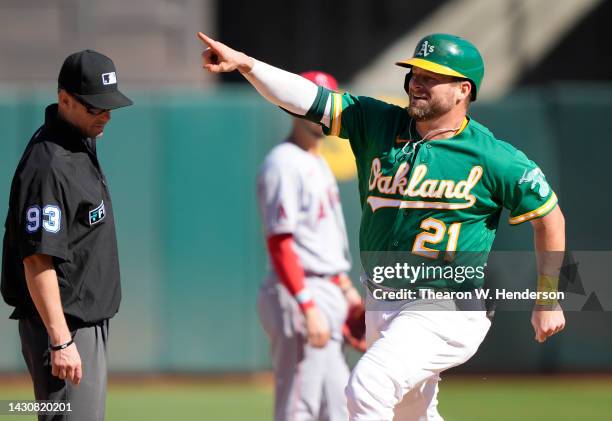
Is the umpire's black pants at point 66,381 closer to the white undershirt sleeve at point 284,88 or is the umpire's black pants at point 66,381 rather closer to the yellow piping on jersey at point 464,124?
the white undershirt sleeve at point 284,88

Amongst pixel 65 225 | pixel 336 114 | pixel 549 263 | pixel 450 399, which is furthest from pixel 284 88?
pixel 450 399

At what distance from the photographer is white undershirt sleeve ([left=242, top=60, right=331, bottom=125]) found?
439 centimetres

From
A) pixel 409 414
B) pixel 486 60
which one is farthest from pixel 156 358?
pixel 486 60

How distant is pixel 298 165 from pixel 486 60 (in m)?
6.62

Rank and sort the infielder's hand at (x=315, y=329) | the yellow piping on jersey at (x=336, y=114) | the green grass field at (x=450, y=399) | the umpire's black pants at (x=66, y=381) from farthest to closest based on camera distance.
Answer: the green grass field at (x=450, y=399), the infielder's hand at (x=315, y=329), the yellow piping on jersey at (x=336, y=114), the umpire's black pants at (x=66, y=381)

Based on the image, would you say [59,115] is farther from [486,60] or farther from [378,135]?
[486,60]

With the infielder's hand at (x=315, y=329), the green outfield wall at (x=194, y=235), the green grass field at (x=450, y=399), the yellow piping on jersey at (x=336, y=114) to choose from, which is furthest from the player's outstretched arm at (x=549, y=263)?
the green outfield wall at (x=194, y=235)

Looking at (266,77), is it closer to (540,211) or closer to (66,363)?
(540,211)

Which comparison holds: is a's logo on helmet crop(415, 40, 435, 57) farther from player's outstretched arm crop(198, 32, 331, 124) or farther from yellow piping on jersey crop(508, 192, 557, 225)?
yellow piping on jersey crop(508, 192, 557, 225)

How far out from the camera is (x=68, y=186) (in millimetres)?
3902

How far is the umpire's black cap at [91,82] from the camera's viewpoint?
157 inches

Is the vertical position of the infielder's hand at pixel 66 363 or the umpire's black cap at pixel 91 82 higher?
the umpire's black cap at pixel 91 82

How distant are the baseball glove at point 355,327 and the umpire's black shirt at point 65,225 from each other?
5.65 ft

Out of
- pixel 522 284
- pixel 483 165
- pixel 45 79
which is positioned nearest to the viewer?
pixel 483 165
